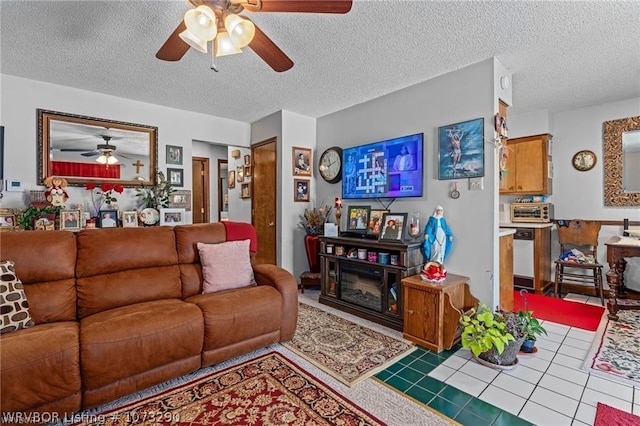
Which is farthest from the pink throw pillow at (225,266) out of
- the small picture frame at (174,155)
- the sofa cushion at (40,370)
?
the small picture frame at (174,155)

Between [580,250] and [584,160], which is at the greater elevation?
[584,160]

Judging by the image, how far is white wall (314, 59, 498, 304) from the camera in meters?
2.69

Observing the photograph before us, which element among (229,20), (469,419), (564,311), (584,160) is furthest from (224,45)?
(584,160)

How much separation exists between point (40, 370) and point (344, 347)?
1915 mm

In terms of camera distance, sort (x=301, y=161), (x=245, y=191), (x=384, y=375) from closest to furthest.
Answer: (x=384, y=375)
(x=301, y=161)
(x=245, y=191)

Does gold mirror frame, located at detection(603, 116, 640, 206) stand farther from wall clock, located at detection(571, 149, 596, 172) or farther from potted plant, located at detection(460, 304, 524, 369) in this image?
potted plant, located at detection(460, 304, 524, 369)

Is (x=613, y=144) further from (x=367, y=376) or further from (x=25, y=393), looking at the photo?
(x=25, y=393)

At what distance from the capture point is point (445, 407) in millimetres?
1778

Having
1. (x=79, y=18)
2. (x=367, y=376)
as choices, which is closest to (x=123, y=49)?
(x=79, y=18)

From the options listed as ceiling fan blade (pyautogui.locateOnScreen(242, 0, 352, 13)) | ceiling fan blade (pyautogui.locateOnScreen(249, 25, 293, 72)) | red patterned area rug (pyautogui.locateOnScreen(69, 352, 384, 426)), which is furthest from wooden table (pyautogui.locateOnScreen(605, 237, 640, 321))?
ceiling fan blade (pyautogui.locateOnScreen(249, 25, 293, 72))

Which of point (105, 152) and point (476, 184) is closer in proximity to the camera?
point (476, 184)

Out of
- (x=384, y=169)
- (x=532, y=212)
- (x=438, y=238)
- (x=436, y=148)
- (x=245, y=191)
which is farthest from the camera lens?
(x=245, y=191)

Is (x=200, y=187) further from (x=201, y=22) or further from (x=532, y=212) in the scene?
(x=532, y=212)

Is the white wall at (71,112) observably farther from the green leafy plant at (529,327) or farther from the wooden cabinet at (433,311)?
the green leafy plant at (529,327)
